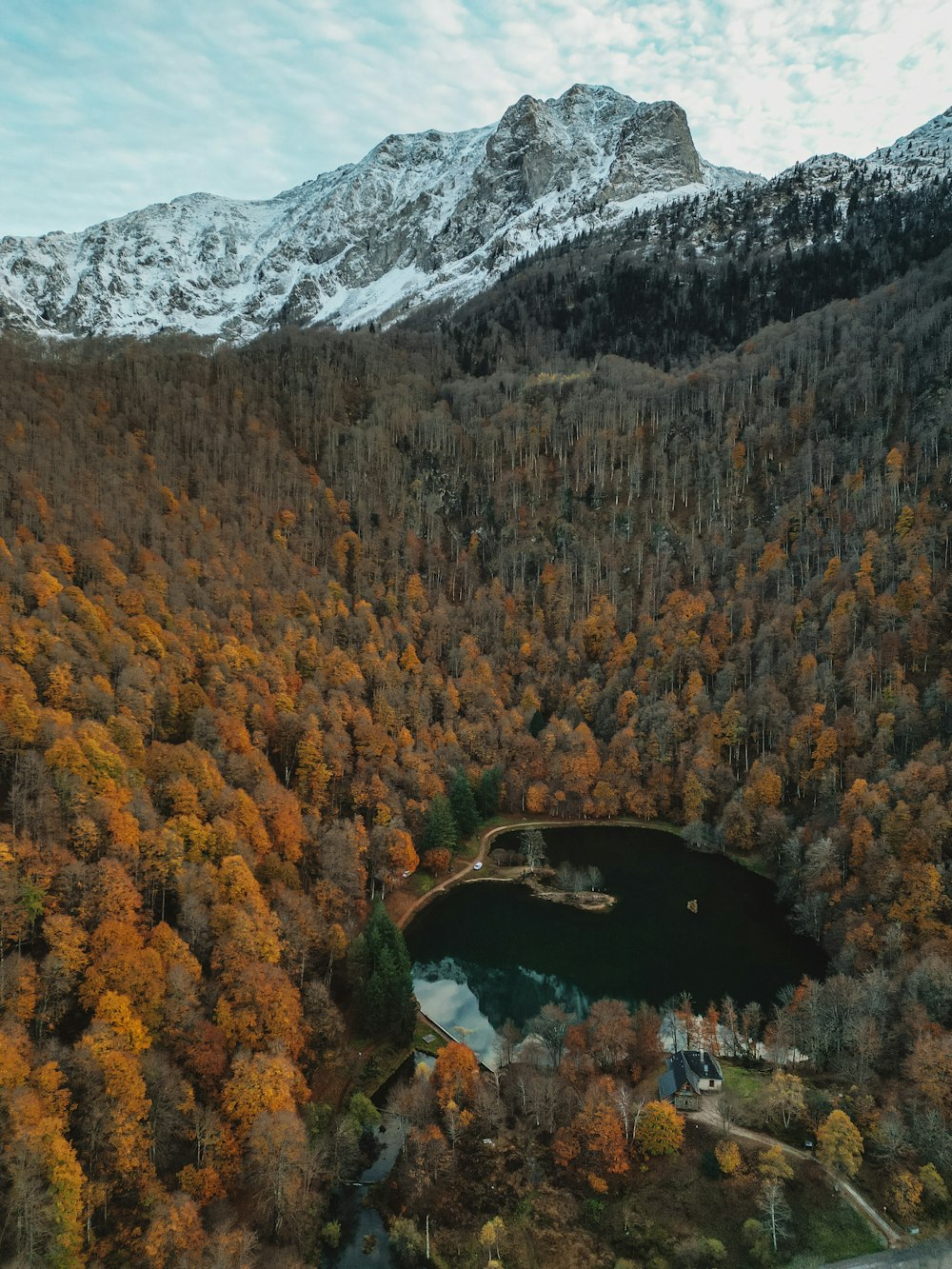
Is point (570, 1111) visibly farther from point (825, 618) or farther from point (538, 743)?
point (825, 618)

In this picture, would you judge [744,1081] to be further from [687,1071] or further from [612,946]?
[612,946]

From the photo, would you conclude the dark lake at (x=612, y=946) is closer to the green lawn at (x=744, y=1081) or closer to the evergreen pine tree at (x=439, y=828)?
the evergreen pine tree at (x=439, y=828)

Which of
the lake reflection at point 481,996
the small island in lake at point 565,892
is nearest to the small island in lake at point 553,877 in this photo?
the small island in lake at point 565,892

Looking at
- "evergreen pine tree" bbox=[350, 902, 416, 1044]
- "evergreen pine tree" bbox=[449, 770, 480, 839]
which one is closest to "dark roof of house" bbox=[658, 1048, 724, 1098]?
"evergreen pine tree" bbox=[350, 902, 416, 1044]

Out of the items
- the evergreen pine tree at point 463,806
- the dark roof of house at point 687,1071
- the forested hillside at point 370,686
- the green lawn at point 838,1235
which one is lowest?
the evergreen pine tree at point 463,806

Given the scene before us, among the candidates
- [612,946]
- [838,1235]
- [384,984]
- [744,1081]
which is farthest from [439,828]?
[838,1235]

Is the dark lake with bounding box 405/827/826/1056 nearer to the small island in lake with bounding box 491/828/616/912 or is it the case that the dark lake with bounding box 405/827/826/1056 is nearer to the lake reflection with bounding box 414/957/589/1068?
the lake reflection with bounding box 414/957/589/1068
